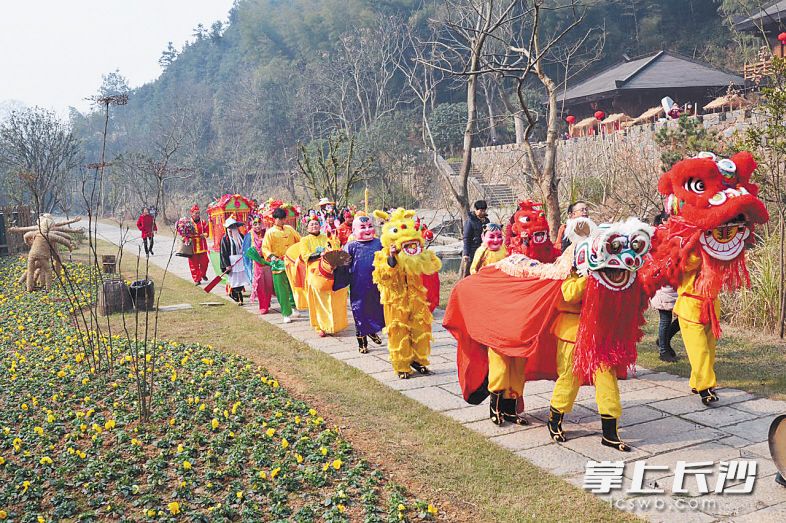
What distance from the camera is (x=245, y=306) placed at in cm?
1236

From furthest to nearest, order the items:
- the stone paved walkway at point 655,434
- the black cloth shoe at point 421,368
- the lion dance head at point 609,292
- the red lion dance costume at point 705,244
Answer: the black cloth shoe at point 421,368, the red lion dance costume at point 705,244, the lion dance head at point 609,292, the stone paved walkway at point 655,434

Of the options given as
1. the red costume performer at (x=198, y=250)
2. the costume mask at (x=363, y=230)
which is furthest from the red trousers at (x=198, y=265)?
the costume mask at (x=363, y=230)

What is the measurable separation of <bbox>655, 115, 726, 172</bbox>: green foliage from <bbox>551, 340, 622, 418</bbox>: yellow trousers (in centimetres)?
737

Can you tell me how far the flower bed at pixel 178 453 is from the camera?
4469 mm

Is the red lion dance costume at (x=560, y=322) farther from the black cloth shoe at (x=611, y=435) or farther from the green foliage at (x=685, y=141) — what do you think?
the green foliage at (x=685, y=141)

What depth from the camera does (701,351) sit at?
237 inches

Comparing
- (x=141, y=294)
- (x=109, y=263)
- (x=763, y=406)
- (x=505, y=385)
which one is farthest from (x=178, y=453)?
(x=109, y=263)

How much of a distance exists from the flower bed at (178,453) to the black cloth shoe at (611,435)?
1.59 meters

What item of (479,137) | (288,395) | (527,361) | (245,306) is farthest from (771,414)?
(479,137)

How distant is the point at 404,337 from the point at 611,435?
2.65 metres

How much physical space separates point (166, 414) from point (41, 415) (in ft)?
3.95

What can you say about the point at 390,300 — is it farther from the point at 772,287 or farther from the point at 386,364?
the point at 772,287

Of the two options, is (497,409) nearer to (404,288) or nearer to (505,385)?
(505,385)

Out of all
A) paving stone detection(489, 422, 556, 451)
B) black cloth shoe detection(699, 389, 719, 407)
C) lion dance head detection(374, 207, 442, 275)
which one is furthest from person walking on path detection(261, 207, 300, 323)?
black cloth shoe detection(699, 389, 719, 407)
